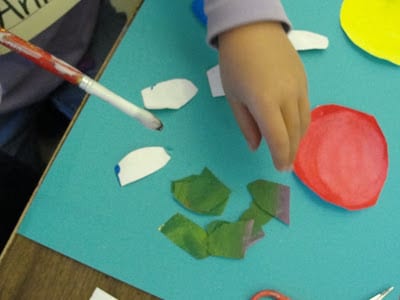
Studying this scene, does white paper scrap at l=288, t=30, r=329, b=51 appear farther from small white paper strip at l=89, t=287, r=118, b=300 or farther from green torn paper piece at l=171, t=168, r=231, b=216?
small white paper strip at l=89, t=287, r=118, b=300

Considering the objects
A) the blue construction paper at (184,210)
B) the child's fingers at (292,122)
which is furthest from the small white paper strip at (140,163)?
the child's fingers at (292,122)

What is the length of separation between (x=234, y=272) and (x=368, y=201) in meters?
0.15

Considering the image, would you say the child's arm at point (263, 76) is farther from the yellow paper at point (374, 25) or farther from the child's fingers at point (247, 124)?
the yellow paper at point (374, 25)

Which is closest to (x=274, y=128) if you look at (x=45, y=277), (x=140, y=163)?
(x=140, y=163)

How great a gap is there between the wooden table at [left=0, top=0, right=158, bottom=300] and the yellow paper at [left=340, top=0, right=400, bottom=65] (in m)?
0.35

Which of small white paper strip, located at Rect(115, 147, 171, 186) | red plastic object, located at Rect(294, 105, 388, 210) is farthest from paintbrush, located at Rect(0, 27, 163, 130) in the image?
red plastic object, located at Rect(294, 105, 388, 210)

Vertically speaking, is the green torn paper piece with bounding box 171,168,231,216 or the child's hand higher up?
the child's hand

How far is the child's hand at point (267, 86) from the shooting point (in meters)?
0.44

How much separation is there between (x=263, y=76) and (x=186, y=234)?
0.50ft

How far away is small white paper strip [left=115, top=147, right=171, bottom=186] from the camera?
463 millimetres

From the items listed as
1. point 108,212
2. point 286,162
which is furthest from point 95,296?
point 286,162

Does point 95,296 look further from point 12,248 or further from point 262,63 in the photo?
point 262,63

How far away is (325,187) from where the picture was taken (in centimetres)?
48

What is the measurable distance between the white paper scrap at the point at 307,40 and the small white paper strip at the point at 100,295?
31 cm
